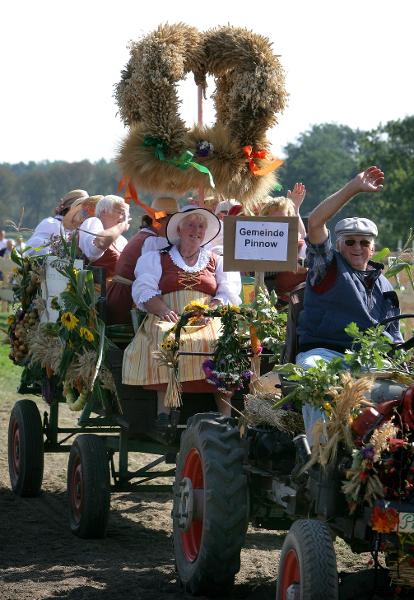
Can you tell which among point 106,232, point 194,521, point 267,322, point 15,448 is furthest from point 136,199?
point 194,521

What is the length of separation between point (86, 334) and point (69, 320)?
0.23 m

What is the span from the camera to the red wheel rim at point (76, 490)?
8.09 m

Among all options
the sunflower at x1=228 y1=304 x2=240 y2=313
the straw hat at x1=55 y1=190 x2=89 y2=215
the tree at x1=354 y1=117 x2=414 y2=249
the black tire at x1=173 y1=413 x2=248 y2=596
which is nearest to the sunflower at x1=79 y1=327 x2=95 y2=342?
the sunflower at x1=228 y1=304 x2=240 y2=313

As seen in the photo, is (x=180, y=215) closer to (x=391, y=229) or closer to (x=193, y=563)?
(x=193, y=563)

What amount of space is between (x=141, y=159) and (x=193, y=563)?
3.14 metres

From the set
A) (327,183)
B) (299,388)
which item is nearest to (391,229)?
(327,183)

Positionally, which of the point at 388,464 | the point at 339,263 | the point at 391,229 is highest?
the point at 391,229

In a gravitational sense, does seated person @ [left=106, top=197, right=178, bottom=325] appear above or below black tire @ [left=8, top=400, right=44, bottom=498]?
above

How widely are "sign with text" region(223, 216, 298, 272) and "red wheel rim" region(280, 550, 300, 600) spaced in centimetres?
236

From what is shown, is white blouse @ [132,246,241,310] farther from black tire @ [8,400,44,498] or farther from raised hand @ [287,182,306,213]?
black tire @ [8,400,44,498]

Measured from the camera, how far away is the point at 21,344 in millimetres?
9398

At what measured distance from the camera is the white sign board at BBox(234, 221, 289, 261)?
23.6 ft

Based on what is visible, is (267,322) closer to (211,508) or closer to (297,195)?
(211,508)

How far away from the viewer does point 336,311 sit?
638cm
